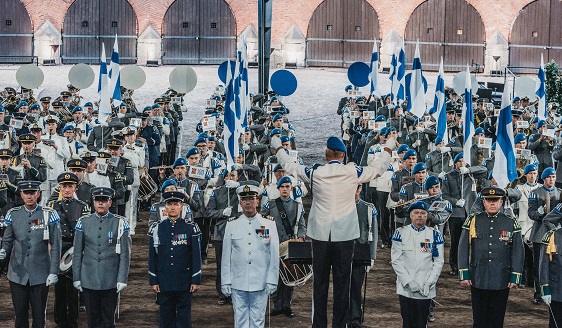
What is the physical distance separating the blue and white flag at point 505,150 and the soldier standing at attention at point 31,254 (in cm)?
610

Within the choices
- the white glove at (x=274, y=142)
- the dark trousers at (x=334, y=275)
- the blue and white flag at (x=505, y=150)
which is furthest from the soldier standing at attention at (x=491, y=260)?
the white glove at (x=274, y=142)

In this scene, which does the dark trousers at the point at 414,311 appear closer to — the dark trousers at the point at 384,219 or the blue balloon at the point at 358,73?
the dark trousers at the point at 384,219

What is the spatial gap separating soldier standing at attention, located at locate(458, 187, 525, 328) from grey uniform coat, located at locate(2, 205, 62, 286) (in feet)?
15.1

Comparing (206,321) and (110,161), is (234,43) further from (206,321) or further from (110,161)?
(206,321)

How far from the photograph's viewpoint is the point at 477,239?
11.1m

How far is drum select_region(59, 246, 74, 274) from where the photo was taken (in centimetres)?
1191

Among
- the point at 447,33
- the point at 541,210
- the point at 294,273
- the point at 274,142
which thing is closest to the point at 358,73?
the point at 274,142

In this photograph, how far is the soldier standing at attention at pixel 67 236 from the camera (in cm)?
1223

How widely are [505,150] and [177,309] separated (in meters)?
5.48

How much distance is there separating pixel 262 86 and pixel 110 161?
11650mm

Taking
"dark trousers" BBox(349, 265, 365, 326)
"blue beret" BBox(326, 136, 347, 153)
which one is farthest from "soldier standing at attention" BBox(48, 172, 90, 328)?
"blue beret" BBox(326, 136, 347, 153)

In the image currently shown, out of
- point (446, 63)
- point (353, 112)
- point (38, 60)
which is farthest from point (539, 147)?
point (38, 60)

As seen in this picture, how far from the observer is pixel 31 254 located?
11.3 meters

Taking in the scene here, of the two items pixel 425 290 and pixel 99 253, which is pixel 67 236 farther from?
pixel 425 290
